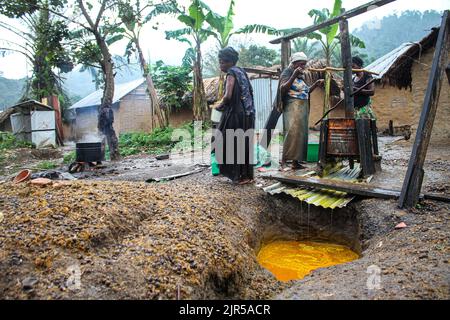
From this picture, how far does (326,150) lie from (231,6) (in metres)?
8.34

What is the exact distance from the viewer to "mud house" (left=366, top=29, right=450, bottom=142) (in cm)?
824

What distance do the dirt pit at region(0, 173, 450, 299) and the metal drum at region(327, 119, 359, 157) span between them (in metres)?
1.23

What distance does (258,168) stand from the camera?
5926mm

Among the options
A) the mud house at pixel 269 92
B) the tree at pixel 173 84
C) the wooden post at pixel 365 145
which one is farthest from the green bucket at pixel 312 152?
the tree at pixel 173 84

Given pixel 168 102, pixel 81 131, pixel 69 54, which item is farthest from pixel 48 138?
pixel 81 131

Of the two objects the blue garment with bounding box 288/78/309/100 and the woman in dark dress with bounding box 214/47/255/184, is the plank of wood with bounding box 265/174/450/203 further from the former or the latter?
the blue garment with bounding box 288/78/309/100

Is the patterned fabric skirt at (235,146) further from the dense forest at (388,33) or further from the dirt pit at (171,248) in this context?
the dense forest at (388,33)

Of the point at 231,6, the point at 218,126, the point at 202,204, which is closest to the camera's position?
the point at 202,204

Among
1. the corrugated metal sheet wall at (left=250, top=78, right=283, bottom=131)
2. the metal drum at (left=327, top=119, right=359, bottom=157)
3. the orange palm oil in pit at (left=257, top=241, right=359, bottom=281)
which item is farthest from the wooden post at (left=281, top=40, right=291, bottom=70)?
the corrugated metal sheet wall at (left=250, top=78, right=283, bottom=131)

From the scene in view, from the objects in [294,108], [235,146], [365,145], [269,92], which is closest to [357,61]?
[294,108]
